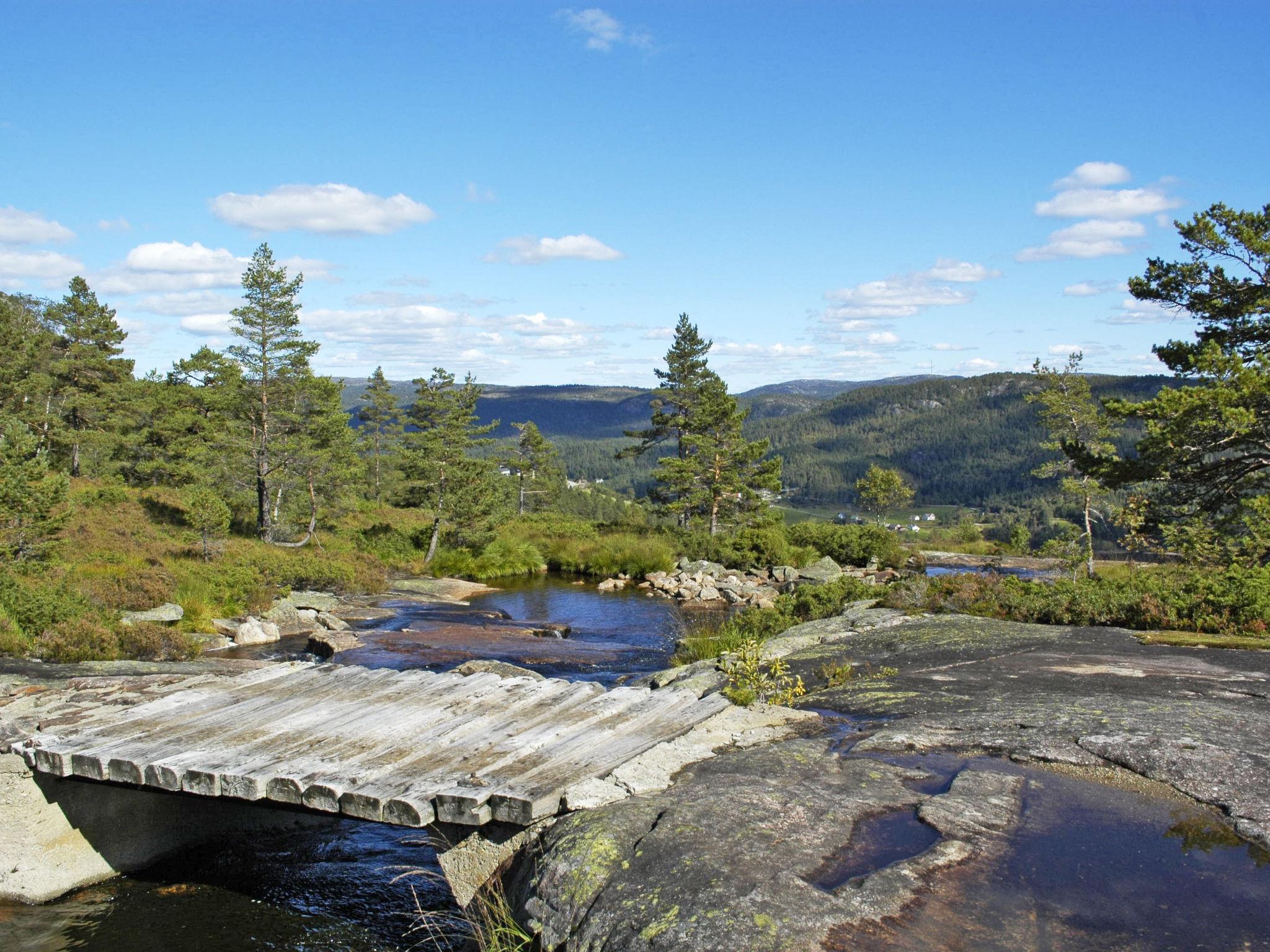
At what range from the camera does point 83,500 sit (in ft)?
103

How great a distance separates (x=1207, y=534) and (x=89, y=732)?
18287 millimetres

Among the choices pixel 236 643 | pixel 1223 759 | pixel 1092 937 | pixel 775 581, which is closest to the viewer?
pixel 1092 937

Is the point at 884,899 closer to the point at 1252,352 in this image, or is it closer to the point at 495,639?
the point at 495,639

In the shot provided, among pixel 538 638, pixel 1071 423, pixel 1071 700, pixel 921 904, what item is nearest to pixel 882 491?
pixel 1071 423

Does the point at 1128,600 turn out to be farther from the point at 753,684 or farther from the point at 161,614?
the point at 161,614

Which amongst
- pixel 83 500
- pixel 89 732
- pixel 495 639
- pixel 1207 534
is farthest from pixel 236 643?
pixel 1207 534

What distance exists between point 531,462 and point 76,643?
49.8m

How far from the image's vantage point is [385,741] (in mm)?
7453

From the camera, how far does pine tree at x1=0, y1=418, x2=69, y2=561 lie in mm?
17391

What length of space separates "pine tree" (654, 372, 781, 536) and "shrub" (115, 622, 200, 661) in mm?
28916

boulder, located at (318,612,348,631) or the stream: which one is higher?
the stream

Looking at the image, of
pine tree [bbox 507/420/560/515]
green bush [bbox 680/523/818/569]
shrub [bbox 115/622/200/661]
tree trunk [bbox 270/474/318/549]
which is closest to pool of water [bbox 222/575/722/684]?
shrub [bbox 115/622/200/661]

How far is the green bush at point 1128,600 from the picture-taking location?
12883 millimetres

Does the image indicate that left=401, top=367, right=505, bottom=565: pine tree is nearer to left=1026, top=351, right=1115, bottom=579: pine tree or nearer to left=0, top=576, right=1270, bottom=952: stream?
left=1026, top=351, right=1115, bottom=579: pine tree
